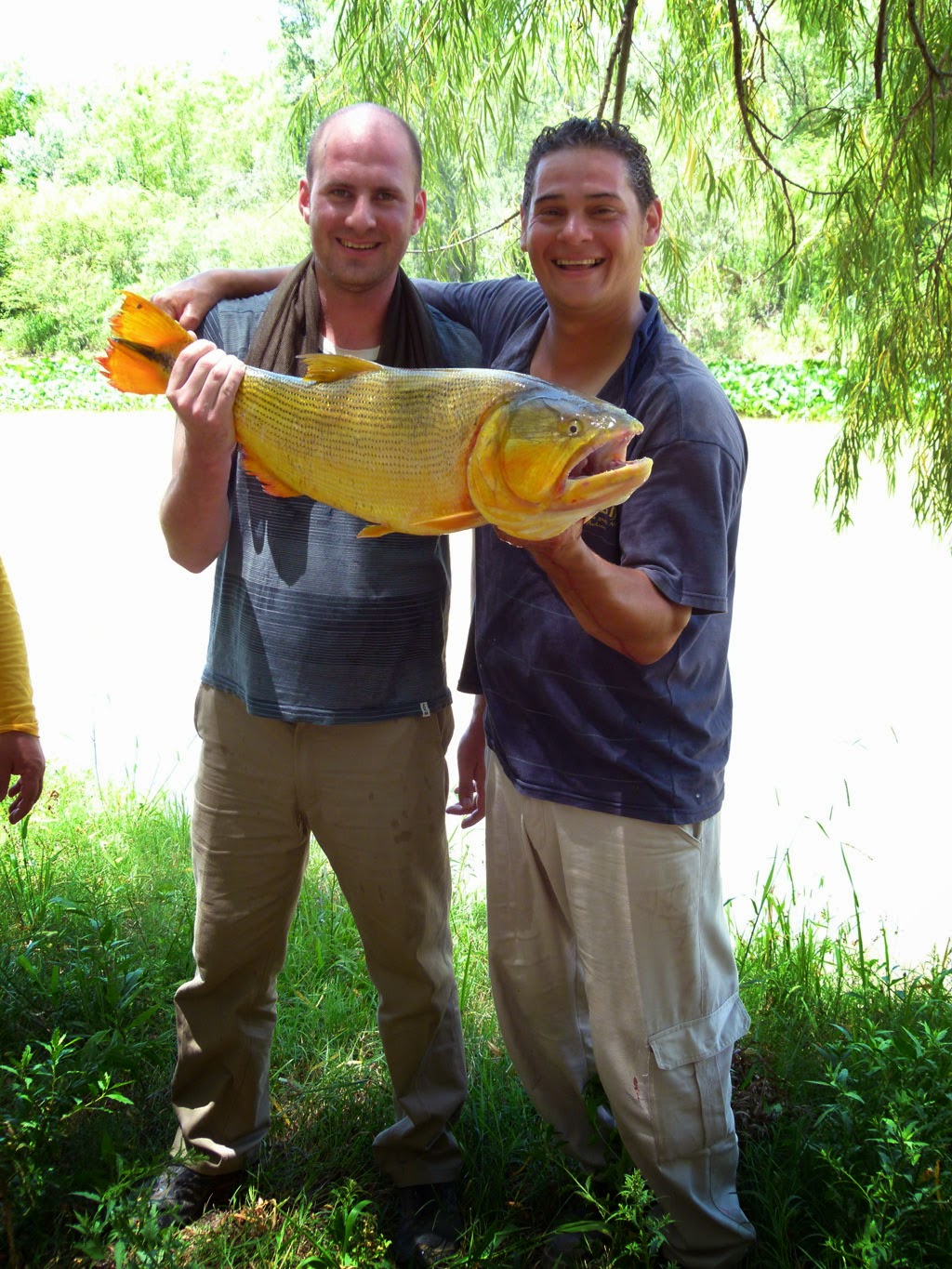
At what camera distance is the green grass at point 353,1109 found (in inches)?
85.5

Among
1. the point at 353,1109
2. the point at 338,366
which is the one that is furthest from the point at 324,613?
the point at 353,1109

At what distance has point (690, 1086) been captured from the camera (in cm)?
210

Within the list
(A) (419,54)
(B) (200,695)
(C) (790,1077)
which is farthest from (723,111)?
(C) (790,1077)

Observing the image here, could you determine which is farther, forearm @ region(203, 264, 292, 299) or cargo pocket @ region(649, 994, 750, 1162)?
forearm @ region(203, 264, 292, 299)

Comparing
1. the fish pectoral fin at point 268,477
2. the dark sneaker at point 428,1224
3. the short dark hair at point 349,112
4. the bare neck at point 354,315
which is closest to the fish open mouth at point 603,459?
the fish pectoral fin at point 268,477

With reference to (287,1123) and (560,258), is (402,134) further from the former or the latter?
(287,1123)

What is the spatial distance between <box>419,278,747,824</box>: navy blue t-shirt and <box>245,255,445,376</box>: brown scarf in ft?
0.62

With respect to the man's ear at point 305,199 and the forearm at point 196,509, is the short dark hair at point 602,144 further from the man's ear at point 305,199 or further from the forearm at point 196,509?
the forearm at point 196,509

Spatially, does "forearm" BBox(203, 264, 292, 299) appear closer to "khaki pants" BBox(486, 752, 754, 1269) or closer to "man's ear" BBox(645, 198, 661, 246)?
"man's ear" BBox(645, 198, 661, 246)

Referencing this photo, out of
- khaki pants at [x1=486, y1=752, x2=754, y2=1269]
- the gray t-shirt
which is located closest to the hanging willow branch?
the gray t-shirt

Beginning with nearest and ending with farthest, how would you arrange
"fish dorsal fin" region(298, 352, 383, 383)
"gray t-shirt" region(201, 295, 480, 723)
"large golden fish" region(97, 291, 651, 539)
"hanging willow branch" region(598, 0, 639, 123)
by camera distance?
"large golden fish" region(97, 291, 651, 539) → "fish dorsal fin" region(298, 352, 383, 383) → "gray t-shirt" region(201, 295, 480, 723) → "hanging willow branch" region(598, 0, 639, 123)

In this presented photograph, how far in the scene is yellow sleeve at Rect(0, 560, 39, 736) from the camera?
2.39m

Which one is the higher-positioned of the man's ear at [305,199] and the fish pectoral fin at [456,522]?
the man's ear at [305,199]

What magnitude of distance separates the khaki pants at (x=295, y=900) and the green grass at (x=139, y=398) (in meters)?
18.8
